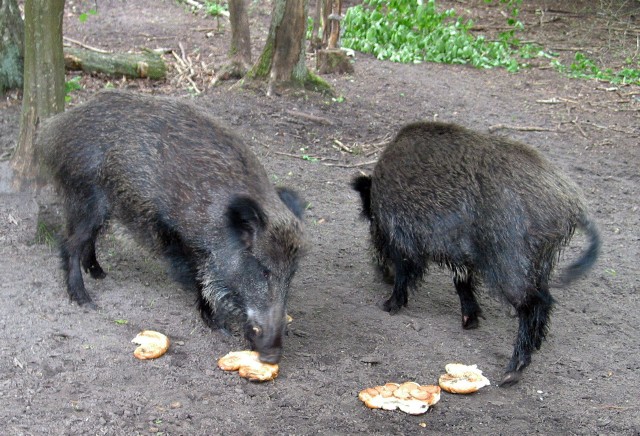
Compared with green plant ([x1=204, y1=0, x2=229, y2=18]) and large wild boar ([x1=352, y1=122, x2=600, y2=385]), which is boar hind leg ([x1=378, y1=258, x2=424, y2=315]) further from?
green plant ([x1=204, y1=0, x2=229, y2=18])

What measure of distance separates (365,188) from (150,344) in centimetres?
196

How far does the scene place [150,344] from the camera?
427 centimetres

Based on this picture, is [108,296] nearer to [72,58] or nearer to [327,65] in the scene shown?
[72,58]

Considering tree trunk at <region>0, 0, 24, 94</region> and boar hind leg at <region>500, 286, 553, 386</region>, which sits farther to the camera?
tree trunk at <region>0, 0, 24, 94</region>

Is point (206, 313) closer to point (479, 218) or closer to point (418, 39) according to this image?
point (479, 218)

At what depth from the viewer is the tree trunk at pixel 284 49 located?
344 inches

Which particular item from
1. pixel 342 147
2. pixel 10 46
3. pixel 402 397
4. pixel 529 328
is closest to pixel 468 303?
pixel 529 328

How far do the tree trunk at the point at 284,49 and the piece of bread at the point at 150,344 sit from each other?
195 inches

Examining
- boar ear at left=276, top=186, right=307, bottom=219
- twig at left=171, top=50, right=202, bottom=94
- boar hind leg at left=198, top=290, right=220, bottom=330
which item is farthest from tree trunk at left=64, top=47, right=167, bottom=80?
boar hind leg at left=198, top=290, right=220, bottom=330

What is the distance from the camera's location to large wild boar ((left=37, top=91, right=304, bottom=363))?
4.29 metres

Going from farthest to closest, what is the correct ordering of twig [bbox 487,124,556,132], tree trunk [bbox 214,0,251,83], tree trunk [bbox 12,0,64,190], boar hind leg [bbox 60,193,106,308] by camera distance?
tree trunk [bbox 214,0,251,83]
twig [bbox 487,124,556,132]
tree trunk [bbox 12,0,64,190]
boar hind leg [bbox 60,193,106,308]

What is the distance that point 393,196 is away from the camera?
500 cm

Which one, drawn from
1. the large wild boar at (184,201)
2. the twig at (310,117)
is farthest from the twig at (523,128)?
the large wild boar at (184,201)

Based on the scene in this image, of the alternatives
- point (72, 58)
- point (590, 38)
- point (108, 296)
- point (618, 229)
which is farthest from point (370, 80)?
point (108, 296)
